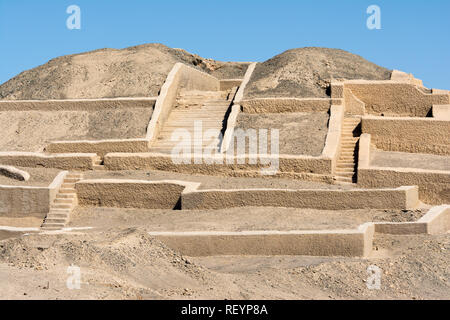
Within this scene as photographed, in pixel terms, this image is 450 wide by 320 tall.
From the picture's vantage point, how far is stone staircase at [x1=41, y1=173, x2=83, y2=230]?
15.2m

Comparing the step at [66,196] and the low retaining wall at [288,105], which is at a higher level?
the low retaining wall at [288,105]

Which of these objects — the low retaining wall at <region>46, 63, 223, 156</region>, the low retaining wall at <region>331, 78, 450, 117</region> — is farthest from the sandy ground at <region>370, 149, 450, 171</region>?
the low retaining wall at <region>46, 63, 223, 156</region>

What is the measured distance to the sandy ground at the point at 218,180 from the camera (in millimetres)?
15172

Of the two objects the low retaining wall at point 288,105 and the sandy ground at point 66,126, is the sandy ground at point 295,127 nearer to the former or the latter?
the low retaining wall at point 288,105

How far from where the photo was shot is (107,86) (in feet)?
73.6

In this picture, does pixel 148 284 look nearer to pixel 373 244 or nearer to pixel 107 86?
pixel 373 244

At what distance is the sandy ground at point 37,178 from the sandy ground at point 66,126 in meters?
2.52

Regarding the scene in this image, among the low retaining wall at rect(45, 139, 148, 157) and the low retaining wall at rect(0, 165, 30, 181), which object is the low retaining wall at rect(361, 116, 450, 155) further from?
the low retaining wall at rect(0, 165, 30, 181)

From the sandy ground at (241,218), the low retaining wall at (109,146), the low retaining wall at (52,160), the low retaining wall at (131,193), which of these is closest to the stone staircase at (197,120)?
the low retaining wall at (109,146)

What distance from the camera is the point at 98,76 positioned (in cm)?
2312

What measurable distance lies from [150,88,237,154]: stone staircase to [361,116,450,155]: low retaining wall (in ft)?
13.4

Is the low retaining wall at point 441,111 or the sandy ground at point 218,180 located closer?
the sandy ground at point 218,180

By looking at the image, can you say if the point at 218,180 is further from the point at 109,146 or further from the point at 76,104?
the point at 76,104

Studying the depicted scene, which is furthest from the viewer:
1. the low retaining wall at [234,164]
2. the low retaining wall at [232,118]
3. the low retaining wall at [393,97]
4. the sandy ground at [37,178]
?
the low retaining wall at [393,97]
